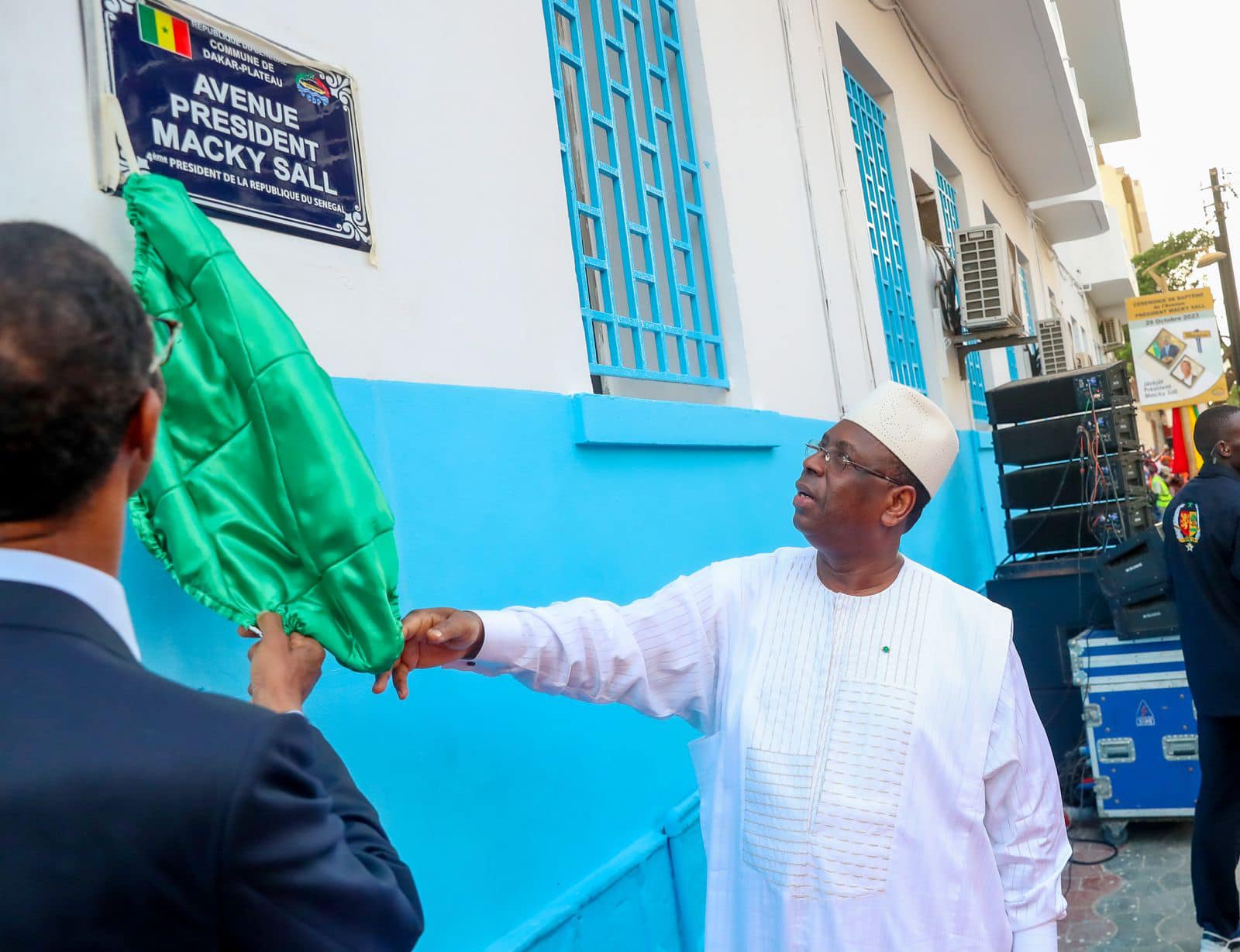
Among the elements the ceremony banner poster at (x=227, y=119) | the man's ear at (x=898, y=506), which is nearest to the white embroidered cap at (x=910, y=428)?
the man's ear at (x=898, y=506)

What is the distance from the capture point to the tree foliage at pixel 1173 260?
100ft

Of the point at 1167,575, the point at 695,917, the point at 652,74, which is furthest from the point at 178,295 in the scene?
the point at 1167,575

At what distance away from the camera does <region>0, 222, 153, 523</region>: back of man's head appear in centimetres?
86

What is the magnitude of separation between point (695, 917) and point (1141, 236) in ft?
174

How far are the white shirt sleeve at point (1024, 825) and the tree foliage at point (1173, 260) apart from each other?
102ft

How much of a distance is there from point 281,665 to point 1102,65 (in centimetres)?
1505

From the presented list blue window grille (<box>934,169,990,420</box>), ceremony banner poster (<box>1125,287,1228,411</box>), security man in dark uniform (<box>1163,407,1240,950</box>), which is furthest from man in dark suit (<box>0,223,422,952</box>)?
ceremony banner poster (<box>1125,287,1228,411</box>)

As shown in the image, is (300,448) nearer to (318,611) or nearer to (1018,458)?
(318,611)

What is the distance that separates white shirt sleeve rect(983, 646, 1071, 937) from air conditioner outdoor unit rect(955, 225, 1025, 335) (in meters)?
5.96

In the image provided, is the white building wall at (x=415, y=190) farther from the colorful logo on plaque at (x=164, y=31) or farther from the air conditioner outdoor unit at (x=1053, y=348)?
the air conditioner outdoor unit at (x=1053, y=348)

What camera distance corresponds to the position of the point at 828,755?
220 centimetres

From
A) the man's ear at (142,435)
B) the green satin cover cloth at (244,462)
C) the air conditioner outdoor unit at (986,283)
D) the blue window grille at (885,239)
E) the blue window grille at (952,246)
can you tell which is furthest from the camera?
the blue window grille at (952,246)

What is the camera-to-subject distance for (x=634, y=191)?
3.76 meters

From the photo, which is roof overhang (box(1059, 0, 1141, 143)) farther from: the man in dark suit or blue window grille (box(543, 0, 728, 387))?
the man in dark suit
